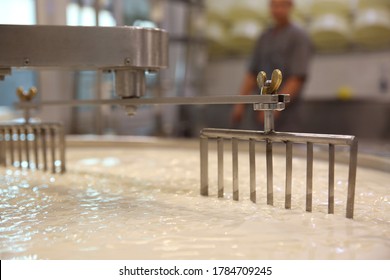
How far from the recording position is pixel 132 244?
72cm

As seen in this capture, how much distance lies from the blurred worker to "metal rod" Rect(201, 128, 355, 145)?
1.76m

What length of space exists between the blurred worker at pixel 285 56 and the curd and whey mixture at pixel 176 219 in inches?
61.2

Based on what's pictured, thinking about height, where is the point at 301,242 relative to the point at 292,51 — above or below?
below

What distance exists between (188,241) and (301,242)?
17cm

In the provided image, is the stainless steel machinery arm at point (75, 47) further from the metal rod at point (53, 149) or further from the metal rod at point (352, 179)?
the metal rod at point (352, 179)

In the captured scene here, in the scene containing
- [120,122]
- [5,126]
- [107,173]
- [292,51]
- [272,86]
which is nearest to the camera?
[272,86]

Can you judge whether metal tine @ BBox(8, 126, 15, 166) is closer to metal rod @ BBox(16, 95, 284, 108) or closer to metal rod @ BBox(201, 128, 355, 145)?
metal rod @ BBox(16, 95, 284, 108)

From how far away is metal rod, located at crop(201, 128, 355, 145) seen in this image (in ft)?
2.81

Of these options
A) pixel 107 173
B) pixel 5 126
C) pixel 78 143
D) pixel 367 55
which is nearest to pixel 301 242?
pixel 107 173

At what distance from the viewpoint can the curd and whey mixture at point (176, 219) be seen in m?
0.69

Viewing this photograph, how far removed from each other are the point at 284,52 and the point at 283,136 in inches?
82.9

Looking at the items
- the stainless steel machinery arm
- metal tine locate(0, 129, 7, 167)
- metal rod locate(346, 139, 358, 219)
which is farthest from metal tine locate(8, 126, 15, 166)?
metal rod locate(346, 139, 358, 219)

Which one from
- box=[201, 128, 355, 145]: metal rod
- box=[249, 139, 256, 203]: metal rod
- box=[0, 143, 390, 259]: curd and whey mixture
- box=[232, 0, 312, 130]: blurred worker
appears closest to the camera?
box=[0, 143, 390, 259]: curd and whey mixture
